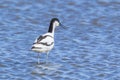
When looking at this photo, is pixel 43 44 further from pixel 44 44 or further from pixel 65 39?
pixel 65 39

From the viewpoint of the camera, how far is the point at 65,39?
19156 mm

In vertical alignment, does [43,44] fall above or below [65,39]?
below

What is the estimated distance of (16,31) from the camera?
1975 cm

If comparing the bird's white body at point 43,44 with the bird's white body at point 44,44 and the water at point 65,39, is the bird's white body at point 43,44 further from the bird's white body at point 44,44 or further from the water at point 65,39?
the water at point 65,39

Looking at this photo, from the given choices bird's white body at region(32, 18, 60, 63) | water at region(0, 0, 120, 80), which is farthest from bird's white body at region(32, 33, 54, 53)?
water at region(0, 0, 120, 80)

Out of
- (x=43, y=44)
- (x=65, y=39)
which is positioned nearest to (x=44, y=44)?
(x=43, y=44)

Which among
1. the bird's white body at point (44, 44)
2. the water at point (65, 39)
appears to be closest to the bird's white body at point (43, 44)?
the bird's white body at point (44, 44)

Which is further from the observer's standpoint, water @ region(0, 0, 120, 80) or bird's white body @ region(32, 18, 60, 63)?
bird's white body @ region(32, 18, 60, 63)

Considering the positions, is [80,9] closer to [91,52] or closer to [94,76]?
[91,52]

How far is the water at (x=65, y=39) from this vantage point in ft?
52.5

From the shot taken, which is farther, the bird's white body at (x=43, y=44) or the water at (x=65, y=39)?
the bird's white body at (x=43, y=44)

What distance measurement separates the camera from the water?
16016 mm

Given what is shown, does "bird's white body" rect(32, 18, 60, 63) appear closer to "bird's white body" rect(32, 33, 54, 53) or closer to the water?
"bird's white body" rect(32, 33, 54, 53)

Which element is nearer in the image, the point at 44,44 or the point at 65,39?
the point at 44,44
